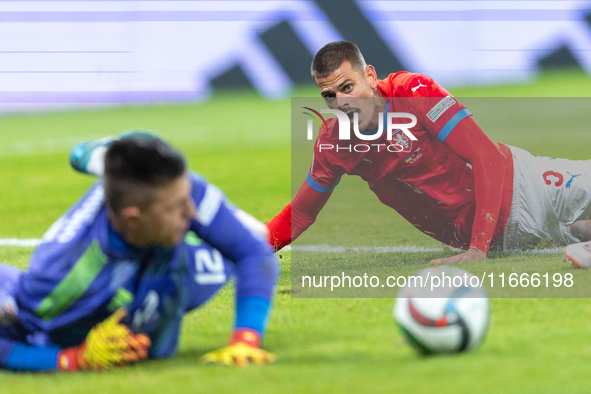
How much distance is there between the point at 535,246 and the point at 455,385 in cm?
300

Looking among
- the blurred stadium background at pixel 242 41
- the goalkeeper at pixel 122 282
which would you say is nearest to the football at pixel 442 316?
the goalkeeper at pixel 122 282

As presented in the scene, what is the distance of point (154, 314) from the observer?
9.49ft

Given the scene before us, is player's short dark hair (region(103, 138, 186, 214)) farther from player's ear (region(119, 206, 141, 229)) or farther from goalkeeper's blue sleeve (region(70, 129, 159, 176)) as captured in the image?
goalkeeper's blue sleeve (region(70, 129, 159, 176))

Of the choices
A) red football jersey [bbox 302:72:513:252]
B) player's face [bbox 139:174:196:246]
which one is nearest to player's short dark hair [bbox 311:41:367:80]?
red football jersey [bbox 302:72:513:252]

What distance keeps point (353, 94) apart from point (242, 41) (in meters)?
19.7

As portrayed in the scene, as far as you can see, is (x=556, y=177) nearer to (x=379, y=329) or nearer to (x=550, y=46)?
(x=379, y=329)

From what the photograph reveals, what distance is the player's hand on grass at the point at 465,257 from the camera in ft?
15.7

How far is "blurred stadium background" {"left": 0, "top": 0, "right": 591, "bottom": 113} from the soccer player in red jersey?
60.0 feet

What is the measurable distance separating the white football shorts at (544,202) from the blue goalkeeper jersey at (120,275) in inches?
110

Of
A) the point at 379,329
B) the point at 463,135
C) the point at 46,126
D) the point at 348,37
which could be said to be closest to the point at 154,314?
the point at 379,329

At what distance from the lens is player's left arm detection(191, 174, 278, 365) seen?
2.78m

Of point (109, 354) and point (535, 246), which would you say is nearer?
point (109, 354)

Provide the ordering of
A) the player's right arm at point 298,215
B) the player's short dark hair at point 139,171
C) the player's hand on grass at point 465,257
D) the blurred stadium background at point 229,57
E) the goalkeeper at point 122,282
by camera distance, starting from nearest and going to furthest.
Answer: the player's short dark hair at point 139,171, the goalkeeper at point 122,282, the player's hand on grass at point 465,257, the player's right arm at point 298,215, the blurred stadium background at point 229,57

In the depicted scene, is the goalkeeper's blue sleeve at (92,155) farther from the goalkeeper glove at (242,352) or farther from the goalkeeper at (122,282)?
the goalkeeper glove at (242,352)
